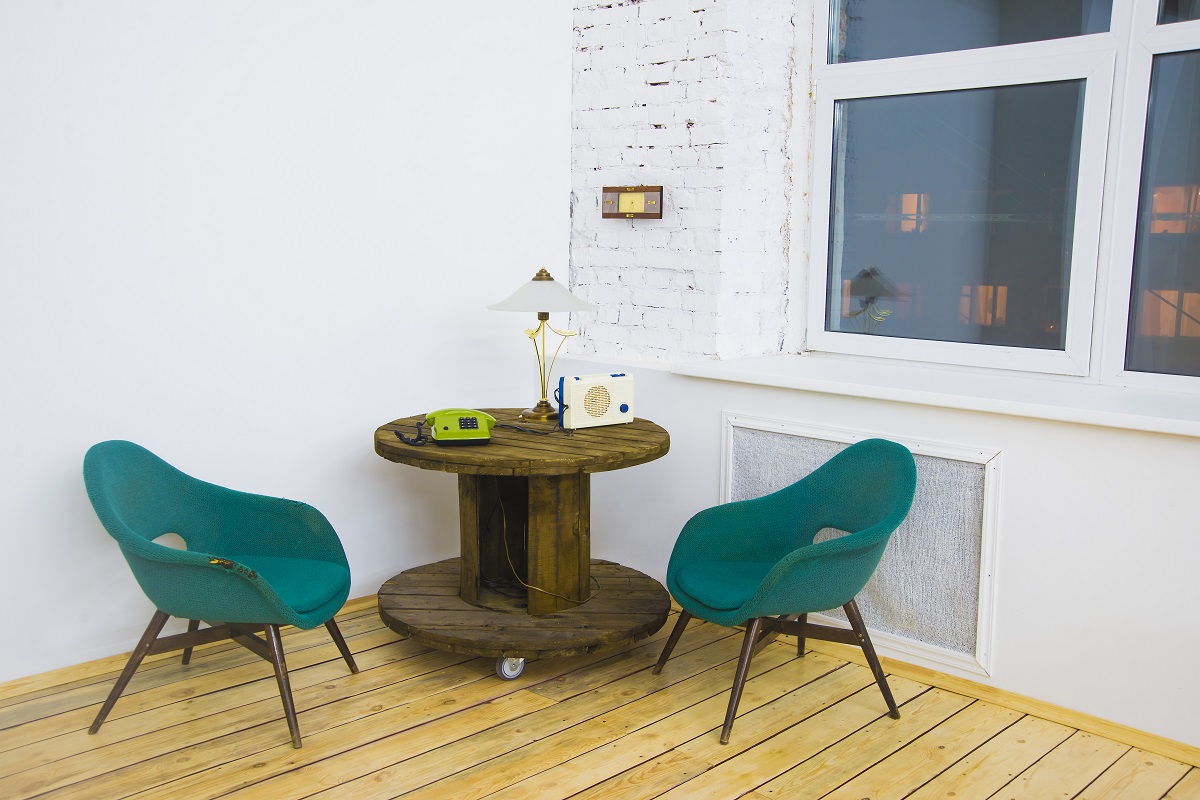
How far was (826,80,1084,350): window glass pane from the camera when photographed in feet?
9.75

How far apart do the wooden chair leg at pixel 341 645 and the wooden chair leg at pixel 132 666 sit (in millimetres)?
434

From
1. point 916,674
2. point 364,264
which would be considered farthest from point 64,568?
point 916,674

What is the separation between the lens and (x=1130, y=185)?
2.78 metres

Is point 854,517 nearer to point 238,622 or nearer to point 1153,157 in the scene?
point 1153,157

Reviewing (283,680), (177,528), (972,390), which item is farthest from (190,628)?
(972,390)

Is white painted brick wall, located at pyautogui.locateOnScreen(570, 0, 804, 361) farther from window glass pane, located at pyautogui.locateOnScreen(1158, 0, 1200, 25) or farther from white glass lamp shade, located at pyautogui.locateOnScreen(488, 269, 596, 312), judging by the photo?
window glass pane, located at pyautogui.locateOnScreen(1158, 0, 1200, 25)

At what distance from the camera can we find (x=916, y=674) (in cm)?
295

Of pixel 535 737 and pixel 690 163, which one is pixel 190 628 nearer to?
pixel 535 737

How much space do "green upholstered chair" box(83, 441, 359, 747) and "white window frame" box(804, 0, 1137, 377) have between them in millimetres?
1841

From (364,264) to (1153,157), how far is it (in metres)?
2.34

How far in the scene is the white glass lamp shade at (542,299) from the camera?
304cm

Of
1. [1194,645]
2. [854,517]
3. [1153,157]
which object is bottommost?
[1194,645]

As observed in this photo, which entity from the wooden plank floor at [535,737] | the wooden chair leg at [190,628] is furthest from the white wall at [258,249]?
the wooden plank floor at [535,737]

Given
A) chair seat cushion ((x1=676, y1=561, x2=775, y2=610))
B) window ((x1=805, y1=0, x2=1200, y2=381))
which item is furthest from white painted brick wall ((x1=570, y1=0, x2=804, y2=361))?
chair seat cushion ((x1=676, y1=561, x2=775, y2=610))
